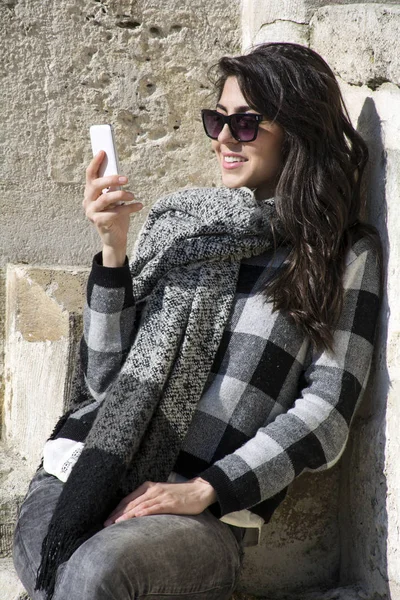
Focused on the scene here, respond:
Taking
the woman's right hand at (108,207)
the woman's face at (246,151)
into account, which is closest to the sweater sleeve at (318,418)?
the woman's face at (246,151)

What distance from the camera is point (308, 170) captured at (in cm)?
202

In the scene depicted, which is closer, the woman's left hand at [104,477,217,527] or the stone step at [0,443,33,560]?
the woman's left hand at [104,477,217,527]

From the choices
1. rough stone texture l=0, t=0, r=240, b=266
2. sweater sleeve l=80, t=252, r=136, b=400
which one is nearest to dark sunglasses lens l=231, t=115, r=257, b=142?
sweater sleeve l=80, t=252, r=136, b=400

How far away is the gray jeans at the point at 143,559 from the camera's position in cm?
163

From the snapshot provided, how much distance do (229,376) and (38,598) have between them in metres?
0.62

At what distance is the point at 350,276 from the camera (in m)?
1.96

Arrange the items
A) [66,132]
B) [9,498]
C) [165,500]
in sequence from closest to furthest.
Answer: [165,500], [9,498], [66,132]

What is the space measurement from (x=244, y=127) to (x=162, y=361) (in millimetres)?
581

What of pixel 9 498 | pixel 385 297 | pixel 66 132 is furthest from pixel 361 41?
pixel 9 498

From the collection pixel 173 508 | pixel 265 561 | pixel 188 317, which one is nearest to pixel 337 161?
pixel 188 317

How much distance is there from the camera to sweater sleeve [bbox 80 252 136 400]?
1.93m

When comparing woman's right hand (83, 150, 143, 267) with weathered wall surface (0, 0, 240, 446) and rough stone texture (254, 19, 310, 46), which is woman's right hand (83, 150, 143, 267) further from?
rough stone texture (254, 19, 310, 46)

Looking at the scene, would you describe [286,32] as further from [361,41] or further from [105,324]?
[105,324]

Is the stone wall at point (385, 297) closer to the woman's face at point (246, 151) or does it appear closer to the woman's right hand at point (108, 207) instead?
the woman's face at point (246, 151)
